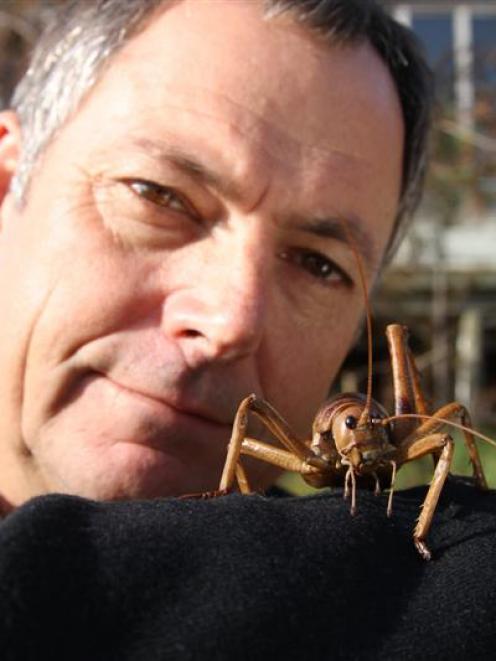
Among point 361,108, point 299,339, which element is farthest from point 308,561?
point 361,108

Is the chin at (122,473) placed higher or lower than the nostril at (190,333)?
lower

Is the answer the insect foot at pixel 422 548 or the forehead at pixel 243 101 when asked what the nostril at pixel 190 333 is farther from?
the insect foot at pixel 422 548

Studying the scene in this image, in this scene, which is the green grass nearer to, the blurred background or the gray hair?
the blurred background

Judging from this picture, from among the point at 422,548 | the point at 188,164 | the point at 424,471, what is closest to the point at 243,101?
the point at 188,164

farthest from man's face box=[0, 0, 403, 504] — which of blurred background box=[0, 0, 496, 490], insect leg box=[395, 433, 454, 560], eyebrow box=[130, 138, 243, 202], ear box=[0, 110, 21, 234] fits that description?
blurred background box=[0, 0, 496, 490]

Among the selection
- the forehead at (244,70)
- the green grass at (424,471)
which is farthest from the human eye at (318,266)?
the green grass at (424,471)

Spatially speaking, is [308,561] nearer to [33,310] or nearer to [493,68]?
[33,310]
